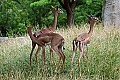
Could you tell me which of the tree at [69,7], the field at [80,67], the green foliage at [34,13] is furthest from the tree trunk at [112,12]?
the green foliage at [34,13]

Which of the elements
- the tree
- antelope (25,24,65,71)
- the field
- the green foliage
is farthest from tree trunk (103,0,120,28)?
the green foliage

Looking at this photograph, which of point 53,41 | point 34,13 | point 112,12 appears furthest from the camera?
point 34,13

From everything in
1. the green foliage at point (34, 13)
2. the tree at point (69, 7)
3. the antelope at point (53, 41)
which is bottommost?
the green foliage at point (34, 13)

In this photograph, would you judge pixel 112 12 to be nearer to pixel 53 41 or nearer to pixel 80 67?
pixel 80 67

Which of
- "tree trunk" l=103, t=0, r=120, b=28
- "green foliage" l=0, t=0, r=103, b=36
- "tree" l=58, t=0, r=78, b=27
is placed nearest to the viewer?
"tree trunk" l=103, t=0, r=120, b=28

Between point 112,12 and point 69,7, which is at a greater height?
point 112,12

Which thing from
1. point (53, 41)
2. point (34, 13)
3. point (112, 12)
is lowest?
point (34, 13)

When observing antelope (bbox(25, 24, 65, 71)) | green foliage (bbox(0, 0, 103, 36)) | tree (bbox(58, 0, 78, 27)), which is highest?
antelope (bbox(25, 24, 65, 71))

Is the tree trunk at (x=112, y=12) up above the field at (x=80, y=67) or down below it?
above

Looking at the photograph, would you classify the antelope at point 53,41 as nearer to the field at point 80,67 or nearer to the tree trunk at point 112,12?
the field at point 80,67

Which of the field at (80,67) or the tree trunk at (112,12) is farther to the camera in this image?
the tree trunk at (112,12)

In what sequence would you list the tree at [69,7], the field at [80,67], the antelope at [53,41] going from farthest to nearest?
the tree at [69,7]
the field at [80,67]
the antelope at [53,41]

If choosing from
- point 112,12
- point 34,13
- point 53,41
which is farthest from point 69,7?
point 53,41

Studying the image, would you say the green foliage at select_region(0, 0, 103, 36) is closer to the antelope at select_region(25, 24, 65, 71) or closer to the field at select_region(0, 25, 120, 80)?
the field at select_region(0, 25, 120, 80)
